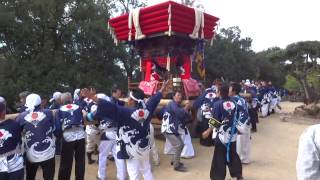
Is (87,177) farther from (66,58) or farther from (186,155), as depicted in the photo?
(66,58)

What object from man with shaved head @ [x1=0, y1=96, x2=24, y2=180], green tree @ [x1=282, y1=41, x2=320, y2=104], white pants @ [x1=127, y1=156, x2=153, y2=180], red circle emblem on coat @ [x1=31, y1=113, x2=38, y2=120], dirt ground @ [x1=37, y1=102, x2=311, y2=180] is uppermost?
green tree @ [x1=282, y1=41, x2=320, y2=104]

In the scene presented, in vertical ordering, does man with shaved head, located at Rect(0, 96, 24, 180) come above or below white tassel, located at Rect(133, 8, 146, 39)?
below

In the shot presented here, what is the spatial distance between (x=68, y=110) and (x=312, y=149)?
3.89 metres

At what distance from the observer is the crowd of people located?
4.15 m

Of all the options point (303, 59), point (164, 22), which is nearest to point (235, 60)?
point (303, 59)

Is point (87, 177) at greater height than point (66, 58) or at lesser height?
lesser

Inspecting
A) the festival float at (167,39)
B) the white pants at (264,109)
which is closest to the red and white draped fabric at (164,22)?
the festival float at (167,39)

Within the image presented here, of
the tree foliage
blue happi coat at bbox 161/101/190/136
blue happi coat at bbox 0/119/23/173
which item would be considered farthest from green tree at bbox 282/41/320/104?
blue happi coat at bbox 0/119/23/173

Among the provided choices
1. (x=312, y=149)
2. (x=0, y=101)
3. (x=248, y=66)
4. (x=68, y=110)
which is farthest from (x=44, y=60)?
(x=248, y=66)

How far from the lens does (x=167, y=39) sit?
1075cm

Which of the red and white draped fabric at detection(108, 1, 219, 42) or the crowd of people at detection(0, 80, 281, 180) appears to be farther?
the red and white draped fabric at detection(108, 1, 219, 42)

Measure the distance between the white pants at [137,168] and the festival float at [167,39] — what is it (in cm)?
488

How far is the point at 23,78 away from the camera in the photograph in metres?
12.0

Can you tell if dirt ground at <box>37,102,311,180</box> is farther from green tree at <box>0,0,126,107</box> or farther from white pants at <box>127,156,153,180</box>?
green tree at <box>0,0,126,107</box>
